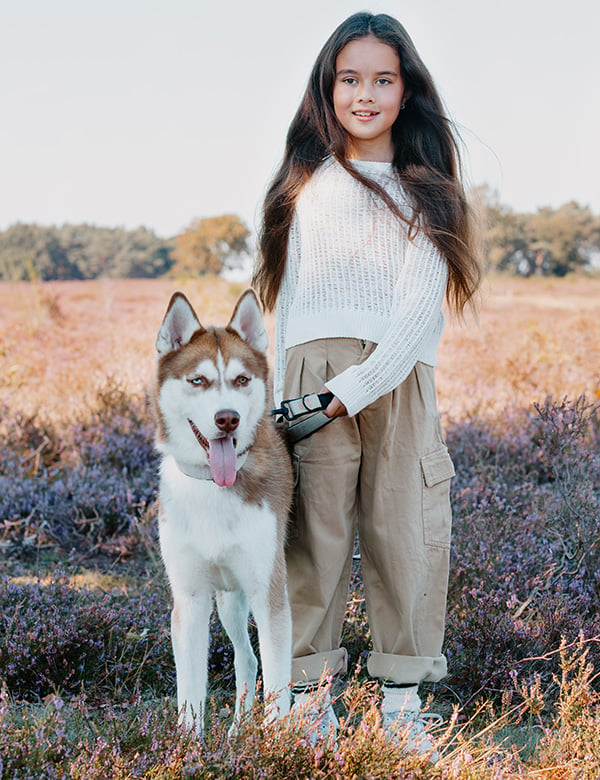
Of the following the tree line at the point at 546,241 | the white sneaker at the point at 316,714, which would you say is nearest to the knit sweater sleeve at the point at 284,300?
the white sneaker at the point at 316,714

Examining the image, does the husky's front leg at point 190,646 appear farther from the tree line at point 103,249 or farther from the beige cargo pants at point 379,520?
the tree line at point 103,249

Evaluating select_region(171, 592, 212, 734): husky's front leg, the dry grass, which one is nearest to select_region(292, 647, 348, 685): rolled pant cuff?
select_region(171, 592, 212, 734): husky's front leg

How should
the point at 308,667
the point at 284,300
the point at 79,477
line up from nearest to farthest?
the point at 308,667 → the point at 284,300 → the point at 79,477

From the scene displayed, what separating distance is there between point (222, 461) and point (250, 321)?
0.55 metres

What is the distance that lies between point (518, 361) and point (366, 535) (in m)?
6.57

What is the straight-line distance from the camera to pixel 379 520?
295 cm

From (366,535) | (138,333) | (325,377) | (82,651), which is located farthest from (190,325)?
(138,333)

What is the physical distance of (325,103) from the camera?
319 centimetres

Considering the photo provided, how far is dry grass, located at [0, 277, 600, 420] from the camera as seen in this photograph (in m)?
7.79

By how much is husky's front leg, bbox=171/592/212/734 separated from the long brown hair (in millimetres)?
1311

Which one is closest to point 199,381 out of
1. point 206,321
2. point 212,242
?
point 206,321

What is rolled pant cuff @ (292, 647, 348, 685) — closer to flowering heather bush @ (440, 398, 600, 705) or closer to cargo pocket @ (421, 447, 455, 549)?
cargo pocket @ (421, 447, 455, 549)

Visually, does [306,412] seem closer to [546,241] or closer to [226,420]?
[226,420]

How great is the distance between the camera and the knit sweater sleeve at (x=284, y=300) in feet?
10.6
